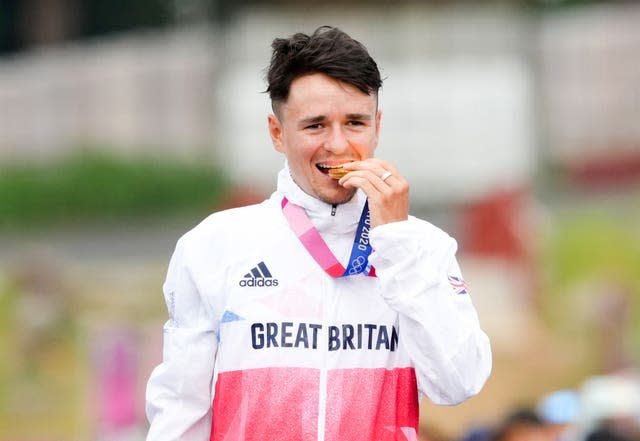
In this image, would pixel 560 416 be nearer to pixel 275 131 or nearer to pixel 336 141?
pixel 275 131

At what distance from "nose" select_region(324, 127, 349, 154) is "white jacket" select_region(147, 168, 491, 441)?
0.13 meters

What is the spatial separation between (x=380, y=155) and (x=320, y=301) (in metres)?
12.2

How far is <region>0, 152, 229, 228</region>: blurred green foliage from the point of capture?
16.9 metres

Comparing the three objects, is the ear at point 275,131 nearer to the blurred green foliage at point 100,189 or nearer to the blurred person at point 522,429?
the blurred person at point 522,429

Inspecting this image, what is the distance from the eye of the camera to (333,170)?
3.22 m

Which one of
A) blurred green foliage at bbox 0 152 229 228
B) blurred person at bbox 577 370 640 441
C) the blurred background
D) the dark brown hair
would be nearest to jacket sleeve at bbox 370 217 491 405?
the dark brown hair

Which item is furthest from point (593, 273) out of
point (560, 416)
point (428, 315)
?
point (428, 315)

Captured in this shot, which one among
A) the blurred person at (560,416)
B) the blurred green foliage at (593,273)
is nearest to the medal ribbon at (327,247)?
the blurred person at (560,416)

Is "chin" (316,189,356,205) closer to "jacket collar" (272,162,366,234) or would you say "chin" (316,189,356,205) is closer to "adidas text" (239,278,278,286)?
"jacket collar" (272,162,366,234)

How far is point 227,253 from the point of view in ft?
10.9

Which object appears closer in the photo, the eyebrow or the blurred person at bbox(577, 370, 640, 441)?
the eyebrow

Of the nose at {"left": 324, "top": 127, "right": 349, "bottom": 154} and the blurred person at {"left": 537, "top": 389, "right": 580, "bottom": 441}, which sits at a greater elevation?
the nose at {"left": 324, "top": 127, "right": 349, "bottom": 154}

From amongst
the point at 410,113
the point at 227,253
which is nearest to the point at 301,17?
the point at 410,113

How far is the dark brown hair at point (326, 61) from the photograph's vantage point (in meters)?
3.21
